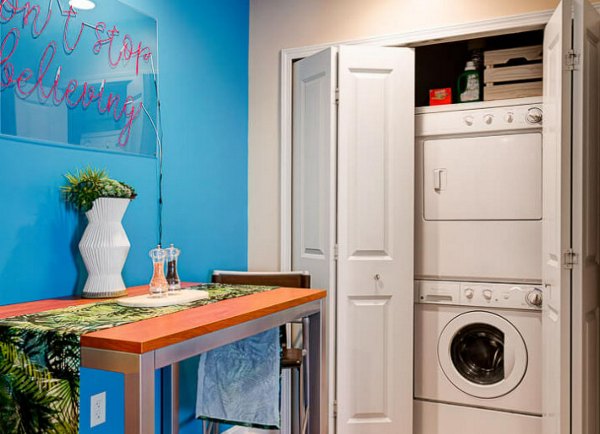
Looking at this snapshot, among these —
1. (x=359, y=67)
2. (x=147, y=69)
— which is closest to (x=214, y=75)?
(x=147, y=69)

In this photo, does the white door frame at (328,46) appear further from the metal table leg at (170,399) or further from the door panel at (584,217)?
the metal table leg at (170,399)

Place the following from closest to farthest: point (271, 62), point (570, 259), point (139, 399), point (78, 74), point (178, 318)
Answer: point (139, 399), point (178, 318), point (78, 74), point (570, 259), point (271, 62)

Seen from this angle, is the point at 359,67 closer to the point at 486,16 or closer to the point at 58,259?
the point at 486,16

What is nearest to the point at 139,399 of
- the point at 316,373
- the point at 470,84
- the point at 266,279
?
the point at 316,373

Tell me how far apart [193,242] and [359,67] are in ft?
3.93

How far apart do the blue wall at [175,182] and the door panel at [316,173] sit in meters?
0.33

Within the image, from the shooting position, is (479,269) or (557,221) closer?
(557,221)

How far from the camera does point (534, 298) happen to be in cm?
265

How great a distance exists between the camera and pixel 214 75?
284 cm

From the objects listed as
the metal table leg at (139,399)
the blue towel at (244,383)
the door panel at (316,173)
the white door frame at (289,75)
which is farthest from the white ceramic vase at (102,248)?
the white door frame at (289,75)

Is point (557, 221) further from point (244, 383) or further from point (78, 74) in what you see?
point (78, 74)

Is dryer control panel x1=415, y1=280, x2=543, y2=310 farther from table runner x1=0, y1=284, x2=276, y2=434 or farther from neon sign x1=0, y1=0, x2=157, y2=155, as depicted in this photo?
table runner x1=0, y1=284, x2=276, y2=434

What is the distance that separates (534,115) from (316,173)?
3.62 feet

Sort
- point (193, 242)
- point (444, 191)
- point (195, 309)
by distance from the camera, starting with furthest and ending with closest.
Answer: point (444, 191) → point (193, 242) → point (195, 309)
